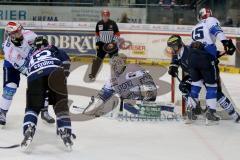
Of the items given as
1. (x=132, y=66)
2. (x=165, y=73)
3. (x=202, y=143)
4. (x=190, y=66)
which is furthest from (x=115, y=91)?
(x=165, y=73)

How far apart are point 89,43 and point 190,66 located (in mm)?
6944

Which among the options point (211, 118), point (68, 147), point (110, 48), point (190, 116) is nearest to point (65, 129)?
point (68, 147)

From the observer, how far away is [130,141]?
19.4ft

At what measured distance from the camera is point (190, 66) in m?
6.75

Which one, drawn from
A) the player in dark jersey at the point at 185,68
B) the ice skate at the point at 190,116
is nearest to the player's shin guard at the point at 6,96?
the player in dark jersey at the point at 185,68

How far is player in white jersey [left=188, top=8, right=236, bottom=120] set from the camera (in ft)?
21.8

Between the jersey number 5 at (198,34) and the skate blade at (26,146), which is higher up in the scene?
the jersey number 5 at (198,34)

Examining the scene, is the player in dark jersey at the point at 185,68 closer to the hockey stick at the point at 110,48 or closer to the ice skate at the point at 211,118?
the ice skate at the point at 211,118

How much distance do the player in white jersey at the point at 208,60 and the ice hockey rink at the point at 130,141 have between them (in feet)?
1.13

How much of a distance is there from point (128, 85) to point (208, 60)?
3.52 feet

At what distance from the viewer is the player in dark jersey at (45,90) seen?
17.4 feet

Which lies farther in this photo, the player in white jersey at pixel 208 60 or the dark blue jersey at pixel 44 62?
the player in white jersey at pixel 208 60

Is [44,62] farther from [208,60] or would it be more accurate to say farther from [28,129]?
[208,60]

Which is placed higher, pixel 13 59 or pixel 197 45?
pixel 197 45
